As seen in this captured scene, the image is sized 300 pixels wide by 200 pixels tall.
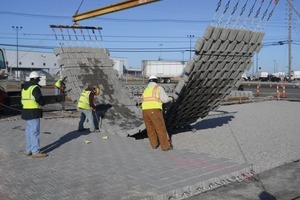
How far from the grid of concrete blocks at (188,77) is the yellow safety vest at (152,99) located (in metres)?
0.61

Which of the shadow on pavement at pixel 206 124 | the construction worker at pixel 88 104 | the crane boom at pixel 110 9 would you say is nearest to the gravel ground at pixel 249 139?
the shadow on pavement at pixel 206 124

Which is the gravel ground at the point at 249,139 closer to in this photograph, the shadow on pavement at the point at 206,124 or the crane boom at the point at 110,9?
the shadow on pavement at the point at 206,124

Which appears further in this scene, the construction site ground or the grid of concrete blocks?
the grid of concrete blocks

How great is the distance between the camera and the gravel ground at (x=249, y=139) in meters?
9.25

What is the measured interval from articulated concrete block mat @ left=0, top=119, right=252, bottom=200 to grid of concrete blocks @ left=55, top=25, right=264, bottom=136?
6.36ft

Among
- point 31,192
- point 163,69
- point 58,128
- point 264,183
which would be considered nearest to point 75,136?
point 58,128

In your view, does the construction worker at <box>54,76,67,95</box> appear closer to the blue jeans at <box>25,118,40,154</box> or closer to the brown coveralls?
the brown coveralls

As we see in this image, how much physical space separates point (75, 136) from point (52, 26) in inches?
234

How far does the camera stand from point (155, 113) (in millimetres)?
9547

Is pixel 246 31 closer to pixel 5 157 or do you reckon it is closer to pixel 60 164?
pixel 60 164

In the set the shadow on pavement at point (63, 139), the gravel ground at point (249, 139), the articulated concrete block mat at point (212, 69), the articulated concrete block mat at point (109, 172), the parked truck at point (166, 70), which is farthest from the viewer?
the parked truck at point (166, 70)

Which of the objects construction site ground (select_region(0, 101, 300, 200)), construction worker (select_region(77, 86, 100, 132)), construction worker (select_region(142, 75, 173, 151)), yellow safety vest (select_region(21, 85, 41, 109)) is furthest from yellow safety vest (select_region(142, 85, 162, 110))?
construction worker (select_region(77, 86, 100, 132))

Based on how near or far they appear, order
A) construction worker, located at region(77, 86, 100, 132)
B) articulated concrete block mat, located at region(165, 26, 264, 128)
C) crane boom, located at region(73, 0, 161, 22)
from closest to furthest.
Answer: articulated concrete block mat, located at region(165, 26, 264, 128)
construction worker, located at region(77, 86, 100, 132)
crane boom, located at region(73, 0, 161, 22)

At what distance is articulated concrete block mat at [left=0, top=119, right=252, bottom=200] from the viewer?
6.05 m
